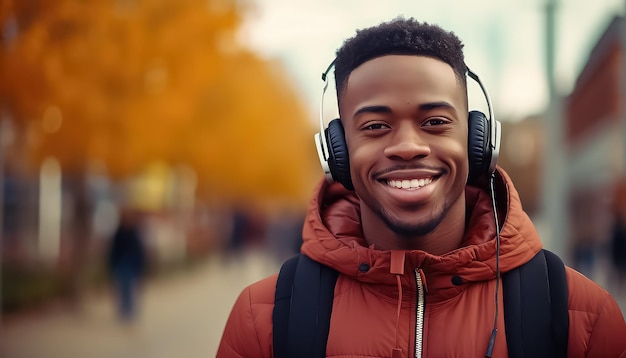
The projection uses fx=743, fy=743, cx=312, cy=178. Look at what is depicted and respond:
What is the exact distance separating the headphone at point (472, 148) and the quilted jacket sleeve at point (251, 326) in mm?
402

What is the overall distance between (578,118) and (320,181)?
43.2m

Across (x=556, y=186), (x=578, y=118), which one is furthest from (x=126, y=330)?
(x=578, y=118)

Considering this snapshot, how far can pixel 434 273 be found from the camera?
210cm

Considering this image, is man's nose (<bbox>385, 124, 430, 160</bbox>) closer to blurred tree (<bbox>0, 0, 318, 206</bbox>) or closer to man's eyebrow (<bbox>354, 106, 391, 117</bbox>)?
man's eyebrow (<bbox>354, 106, 391, 117</bbox>)

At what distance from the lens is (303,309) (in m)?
2.11

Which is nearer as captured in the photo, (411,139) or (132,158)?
(411,139)

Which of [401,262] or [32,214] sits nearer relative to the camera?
[401,262]

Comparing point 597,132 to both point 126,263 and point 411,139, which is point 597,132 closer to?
point 126,263

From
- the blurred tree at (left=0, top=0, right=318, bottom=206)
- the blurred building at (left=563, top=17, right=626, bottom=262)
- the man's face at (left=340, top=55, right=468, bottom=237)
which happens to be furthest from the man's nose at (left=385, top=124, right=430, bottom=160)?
the blurred building at (left=563, top=17, right=626, bottom=262)

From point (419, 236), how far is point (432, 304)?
0.20 m

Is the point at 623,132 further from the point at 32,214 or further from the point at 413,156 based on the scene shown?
the point at 32,214

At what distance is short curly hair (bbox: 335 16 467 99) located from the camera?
82.7 inches

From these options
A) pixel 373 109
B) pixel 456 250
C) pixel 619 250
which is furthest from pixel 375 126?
pixel 619 250

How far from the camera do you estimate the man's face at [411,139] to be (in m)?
2.07
